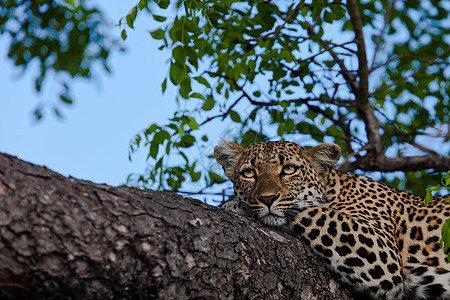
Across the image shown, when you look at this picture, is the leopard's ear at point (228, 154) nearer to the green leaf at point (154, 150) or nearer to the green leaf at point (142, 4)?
the green leaf at point (154, 150)

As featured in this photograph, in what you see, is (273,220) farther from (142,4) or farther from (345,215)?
(142,4)

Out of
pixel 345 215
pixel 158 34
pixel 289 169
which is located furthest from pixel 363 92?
pixel 158 34

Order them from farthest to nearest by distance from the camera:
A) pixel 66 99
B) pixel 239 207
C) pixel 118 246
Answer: pixel 66 99, pixel 239 207, pixel 118 246

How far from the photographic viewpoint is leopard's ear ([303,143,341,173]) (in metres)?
7.71

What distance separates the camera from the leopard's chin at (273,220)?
6469 mm

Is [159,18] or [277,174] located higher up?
[159,18]

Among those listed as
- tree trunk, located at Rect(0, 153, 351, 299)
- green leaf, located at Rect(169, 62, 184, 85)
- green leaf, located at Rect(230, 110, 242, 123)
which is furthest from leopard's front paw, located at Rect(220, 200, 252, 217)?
green leaf, located at Rect(169, 62, 184, 85)

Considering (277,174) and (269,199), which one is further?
(277,174)

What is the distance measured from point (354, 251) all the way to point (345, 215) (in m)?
0.51

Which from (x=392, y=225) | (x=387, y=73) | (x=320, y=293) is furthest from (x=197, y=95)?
(x=387, y=73)

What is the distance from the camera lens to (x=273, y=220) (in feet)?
21.4

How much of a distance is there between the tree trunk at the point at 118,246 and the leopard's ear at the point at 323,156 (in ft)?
8.12

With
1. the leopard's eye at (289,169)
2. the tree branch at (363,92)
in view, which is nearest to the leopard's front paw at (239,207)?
the leopard's eye at (289,169)

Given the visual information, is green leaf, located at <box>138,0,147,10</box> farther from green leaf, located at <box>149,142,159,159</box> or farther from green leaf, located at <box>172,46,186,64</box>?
green leaf, located at <box>149,142,159,159</box>
